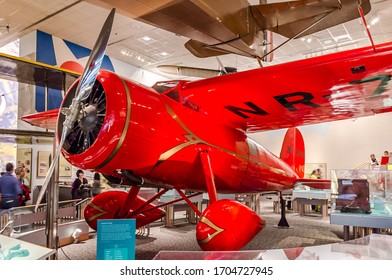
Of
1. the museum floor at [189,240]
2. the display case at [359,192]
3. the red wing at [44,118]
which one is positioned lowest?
the museum floor at [189,240]

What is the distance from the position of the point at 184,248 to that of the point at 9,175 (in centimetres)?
301

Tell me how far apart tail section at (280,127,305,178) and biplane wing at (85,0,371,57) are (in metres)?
2.37

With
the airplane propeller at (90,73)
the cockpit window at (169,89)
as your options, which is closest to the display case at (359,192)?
the cockpit window at (169,89)

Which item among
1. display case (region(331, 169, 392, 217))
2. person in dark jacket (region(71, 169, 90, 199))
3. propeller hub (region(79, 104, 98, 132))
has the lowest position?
person in dark jacket (region(71, 169, 90, 199))

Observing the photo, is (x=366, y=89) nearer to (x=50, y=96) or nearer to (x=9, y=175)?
(x=50, y=96)

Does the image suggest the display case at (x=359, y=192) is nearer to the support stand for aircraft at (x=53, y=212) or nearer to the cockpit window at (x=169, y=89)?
the cockpit window at (x=169, y=89)

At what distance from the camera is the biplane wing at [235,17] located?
362cm

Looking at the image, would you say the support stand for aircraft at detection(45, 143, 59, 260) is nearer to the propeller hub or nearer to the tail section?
the propeller hub

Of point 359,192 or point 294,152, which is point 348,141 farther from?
point 359,192

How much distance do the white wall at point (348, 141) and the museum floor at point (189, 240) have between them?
5695mm

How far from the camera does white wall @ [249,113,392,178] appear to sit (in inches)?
420

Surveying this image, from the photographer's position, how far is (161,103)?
2.97 meters

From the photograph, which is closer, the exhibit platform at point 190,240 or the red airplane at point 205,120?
the red airplane at point 205,120

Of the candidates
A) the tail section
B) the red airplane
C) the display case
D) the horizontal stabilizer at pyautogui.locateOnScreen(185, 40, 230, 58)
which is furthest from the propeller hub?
the tail section
